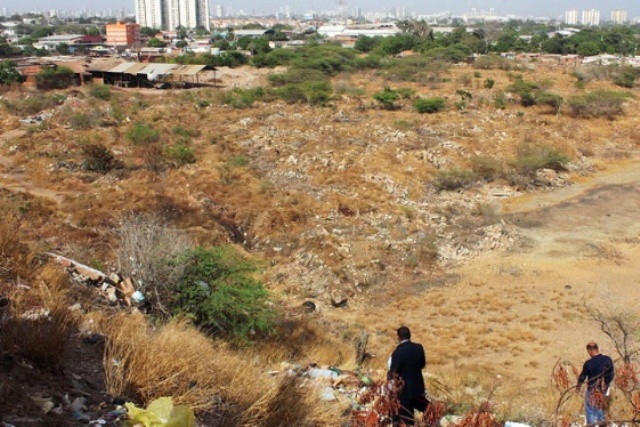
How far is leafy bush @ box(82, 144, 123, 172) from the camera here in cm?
1566

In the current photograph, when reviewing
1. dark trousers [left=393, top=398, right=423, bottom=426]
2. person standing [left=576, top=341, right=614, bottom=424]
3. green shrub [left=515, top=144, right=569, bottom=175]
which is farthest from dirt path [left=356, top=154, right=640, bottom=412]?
green shrub [left=515, top=144, right=569, bottom=175]

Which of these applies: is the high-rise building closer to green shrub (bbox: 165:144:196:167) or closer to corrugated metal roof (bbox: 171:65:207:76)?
corrugated metal roof (bbox: 171:65:207:76)

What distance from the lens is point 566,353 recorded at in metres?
8.58

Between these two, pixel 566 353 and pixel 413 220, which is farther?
pixel 413 220

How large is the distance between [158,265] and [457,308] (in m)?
5.51

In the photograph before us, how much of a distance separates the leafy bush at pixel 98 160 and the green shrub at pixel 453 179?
8.68 meters

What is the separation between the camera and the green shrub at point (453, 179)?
1627 cm

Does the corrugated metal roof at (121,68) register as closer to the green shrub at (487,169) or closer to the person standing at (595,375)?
the green shrub at (487,169)

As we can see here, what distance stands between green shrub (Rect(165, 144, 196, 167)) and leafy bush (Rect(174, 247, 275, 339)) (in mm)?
9323

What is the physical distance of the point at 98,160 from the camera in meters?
15.7

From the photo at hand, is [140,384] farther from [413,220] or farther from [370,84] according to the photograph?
[370,84]

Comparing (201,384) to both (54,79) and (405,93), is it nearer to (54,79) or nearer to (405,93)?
(405,93)

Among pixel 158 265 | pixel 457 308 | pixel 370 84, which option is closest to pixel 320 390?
pixel 158 265

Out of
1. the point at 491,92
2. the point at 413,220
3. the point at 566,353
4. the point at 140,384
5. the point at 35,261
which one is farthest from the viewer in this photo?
the point at 491,92
